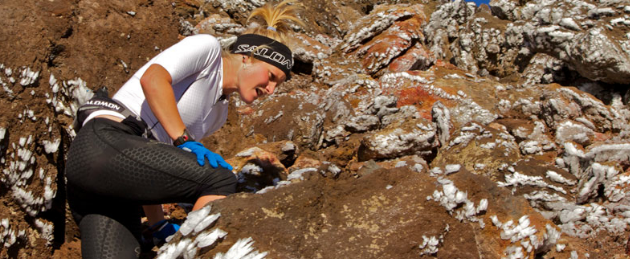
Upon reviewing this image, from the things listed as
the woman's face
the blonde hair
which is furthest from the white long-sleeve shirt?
the blonde hair

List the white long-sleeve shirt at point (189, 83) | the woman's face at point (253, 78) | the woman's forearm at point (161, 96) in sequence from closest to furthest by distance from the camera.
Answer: the woman's forearm at point (161, 96), the white long-sleeve shirt at point (189, 83), the woman's face at point (253, 78)

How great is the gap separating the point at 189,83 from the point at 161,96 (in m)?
0.31

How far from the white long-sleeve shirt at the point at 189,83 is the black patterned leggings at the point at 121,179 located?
0.57 ft

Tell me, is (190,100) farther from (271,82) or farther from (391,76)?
(391,76)

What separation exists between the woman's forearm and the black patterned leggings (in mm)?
124

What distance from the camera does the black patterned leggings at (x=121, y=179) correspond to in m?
2.01

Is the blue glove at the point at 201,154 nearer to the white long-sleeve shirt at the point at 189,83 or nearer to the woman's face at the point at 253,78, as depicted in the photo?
the white long-sleeve shirt at the point at 189,83

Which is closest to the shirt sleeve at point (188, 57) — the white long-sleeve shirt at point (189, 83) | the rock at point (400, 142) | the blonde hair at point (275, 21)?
the white long-sleeve shirt at point (189, 83)

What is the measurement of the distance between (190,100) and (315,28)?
861 cm

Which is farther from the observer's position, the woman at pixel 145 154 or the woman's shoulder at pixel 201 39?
the woman's shoulder at pixel 201 39

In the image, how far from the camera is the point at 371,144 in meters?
4.49

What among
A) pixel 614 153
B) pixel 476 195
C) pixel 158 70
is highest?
pixel 158 70

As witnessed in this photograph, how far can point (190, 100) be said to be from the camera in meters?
2.44

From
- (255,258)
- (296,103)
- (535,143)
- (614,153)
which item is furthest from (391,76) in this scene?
(255,258)
